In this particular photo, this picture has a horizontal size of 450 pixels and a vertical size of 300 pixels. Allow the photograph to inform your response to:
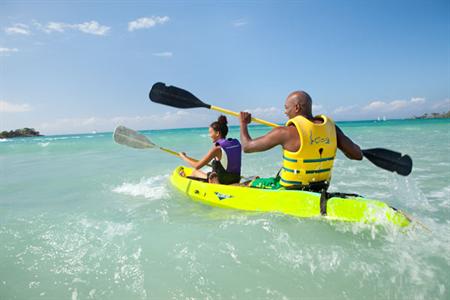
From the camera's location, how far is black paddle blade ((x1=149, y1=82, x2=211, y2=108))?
238 inches

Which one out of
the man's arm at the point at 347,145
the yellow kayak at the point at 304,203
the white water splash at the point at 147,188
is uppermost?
the man's arm at the point at 347,145

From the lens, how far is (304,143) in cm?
362

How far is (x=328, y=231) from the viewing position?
361cm

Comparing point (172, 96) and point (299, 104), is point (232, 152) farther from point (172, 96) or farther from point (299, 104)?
point (172, 96)

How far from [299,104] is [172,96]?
119 inches

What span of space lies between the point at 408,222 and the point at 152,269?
2636 mm

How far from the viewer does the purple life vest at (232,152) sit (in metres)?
5.04

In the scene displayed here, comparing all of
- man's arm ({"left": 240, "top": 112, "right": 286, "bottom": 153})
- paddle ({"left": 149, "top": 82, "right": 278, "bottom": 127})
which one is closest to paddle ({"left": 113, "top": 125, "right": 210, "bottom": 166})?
paddle ({"left": 149, "top": 82, "right": 278, "bottom": 127})

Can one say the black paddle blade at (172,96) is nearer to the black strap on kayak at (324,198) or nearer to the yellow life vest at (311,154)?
the yellow life vest at (311,154)

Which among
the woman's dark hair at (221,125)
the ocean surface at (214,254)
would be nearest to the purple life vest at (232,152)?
the woman's dark hair at (221,125)

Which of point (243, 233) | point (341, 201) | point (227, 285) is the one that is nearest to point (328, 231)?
point (341, 201)

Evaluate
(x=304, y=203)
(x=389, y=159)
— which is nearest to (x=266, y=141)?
(x=304, y=203)

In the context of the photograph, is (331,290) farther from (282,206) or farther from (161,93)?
(161,93)

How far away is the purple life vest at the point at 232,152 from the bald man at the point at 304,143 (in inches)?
38.2
